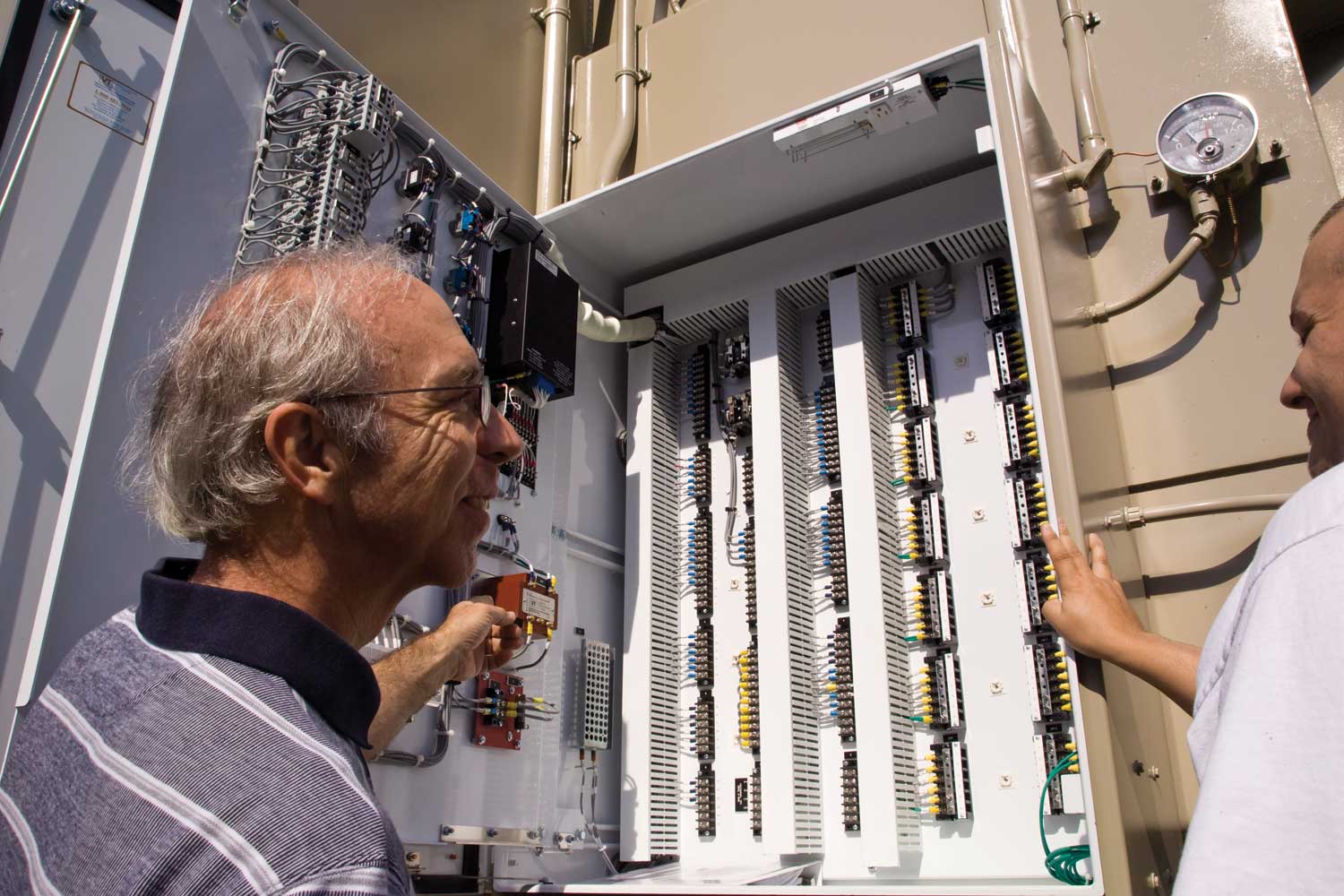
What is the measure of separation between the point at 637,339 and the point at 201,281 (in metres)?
1.33

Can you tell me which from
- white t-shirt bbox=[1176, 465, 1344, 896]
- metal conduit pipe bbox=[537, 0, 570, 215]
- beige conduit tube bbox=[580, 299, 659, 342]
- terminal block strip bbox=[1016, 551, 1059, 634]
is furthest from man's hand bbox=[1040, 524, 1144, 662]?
metal conduit pipe bbox=[537, 0, 570, 215]

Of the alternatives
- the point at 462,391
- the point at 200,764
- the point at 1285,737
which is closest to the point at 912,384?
the point at 462,391

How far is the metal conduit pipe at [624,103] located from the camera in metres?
2.90

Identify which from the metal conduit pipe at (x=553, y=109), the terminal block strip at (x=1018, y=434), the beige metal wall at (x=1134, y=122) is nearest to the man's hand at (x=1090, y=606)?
the beige metal wall at (x=1134, y=122)

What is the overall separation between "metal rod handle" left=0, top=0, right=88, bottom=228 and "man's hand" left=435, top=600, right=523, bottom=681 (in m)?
1.10

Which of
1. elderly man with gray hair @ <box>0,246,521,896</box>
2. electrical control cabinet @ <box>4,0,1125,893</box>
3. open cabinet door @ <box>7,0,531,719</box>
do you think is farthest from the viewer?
electrical control cabinet @ <box>4,0,1125,893</box>

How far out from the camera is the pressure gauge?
6.91ft

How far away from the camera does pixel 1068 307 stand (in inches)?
78.0

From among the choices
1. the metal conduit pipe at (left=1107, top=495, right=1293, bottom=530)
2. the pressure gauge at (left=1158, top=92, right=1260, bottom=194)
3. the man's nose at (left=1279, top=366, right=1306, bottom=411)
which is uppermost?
the pressure gauge at (left=1158, top=92, right=1260, bottom=194)

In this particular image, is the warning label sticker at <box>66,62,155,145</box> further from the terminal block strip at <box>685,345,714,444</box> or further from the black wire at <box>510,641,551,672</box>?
the terminal block strip at <box>685,345,714,444</box>

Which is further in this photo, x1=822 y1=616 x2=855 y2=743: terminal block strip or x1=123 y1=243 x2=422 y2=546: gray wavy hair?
x1=822 y1=616 x2=855 y2=743: terminal block strip

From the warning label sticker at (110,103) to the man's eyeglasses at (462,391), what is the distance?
1245 mm

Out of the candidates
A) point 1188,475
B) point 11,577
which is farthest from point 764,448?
point 11,577

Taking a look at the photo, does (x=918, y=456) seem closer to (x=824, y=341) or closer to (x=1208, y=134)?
(x=824, y=341)
